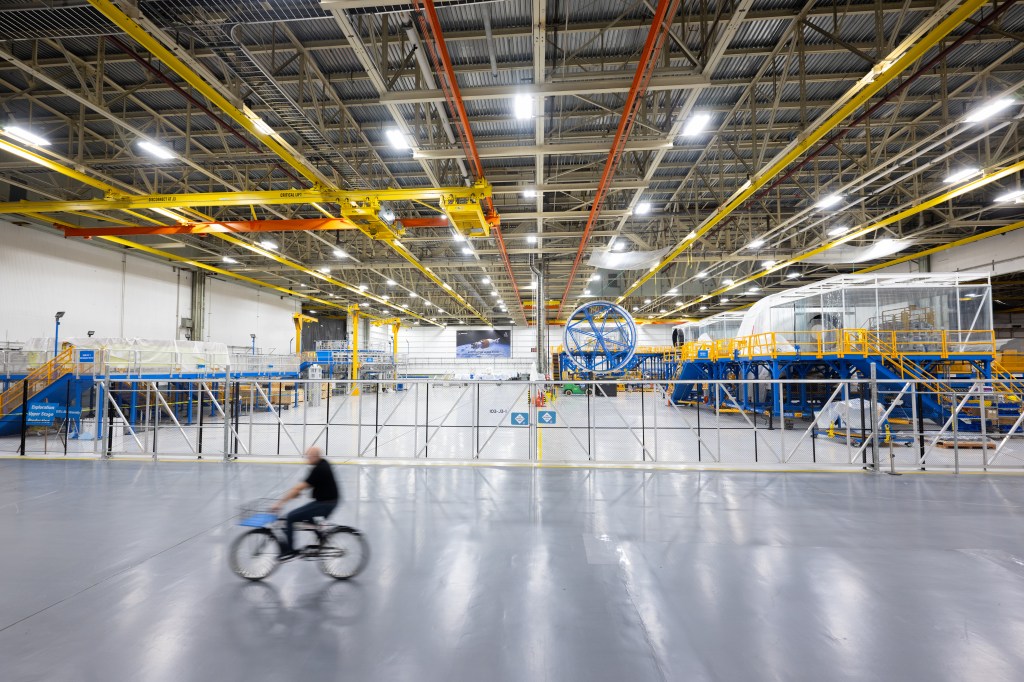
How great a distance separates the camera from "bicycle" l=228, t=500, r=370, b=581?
5.01 meters

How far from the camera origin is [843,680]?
3580 millimetres

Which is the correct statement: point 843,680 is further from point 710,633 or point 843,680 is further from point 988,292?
point 988,292

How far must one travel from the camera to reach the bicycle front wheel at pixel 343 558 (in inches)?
199

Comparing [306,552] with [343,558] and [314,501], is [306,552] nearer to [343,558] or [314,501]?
[343,558]

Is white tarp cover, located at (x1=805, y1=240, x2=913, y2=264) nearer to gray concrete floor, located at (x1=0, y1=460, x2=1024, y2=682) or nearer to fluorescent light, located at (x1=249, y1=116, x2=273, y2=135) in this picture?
gray concrete floor, located at (x1=0, y1=460, x2=1024, y2=682)

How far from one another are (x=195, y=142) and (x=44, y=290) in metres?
14.2

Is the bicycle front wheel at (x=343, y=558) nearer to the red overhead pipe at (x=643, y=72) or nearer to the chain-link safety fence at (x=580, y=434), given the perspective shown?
the chain-link safety fence at (x=580, y=434)

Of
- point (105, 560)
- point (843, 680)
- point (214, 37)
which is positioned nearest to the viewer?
point (843, 680)

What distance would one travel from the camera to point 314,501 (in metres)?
5.03

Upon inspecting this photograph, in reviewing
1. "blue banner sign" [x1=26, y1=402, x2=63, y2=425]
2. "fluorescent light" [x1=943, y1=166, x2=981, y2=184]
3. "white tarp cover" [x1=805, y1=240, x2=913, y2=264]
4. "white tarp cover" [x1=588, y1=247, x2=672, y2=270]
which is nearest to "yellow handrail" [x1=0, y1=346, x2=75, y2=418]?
"blue banner sign" [x1=26, y1=402, x2=63, y2=425]

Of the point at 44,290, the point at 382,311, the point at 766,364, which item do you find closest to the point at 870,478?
the point at 766,364

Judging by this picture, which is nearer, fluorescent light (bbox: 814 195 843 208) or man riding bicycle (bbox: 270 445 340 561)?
man riding bicycle (bbox: 270 445 340 561)

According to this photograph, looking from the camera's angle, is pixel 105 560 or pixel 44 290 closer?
pixel 105 560

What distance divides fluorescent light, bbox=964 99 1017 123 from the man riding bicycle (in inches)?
649
